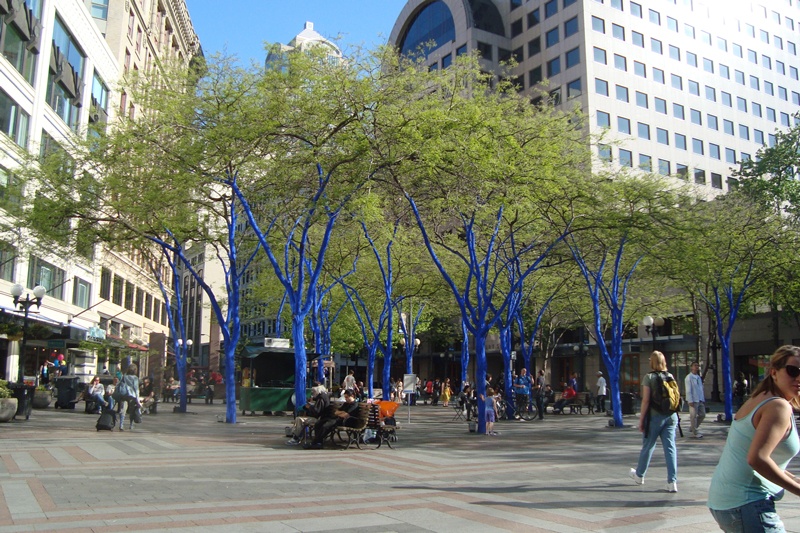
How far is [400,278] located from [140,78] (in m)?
17.6

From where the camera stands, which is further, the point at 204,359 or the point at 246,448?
the point at 204,359

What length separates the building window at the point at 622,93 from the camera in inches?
2249

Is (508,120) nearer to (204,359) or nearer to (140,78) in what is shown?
(140,78)

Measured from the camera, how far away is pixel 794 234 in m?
25.1

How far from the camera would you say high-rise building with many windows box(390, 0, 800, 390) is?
56625 mm


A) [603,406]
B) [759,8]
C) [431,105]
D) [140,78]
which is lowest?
[603,406]

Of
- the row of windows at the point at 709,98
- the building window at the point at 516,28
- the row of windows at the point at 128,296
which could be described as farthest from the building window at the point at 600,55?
the row of windows at the point at 128,296

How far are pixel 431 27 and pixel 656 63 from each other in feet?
73.3

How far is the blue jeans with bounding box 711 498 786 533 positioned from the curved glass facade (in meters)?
64.9

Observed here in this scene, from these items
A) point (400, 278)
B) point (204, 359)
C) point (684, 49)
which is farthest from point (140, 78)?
point (204, 359)

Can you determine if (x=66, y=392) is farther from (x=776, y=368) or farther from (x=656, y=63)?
(x=656, y=63)

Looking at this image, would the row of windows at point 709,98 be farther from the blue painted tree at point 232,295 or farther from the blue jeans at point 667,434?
the blue jeans at point 667,434

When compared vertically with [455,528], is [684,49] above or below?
above

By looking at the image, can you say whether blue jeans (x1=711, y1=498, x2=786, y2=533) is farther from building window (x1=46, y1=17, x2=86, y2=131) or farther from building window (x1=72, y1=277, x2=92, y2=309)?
building window (x1=72, y1=277, x2=92, y2=309)
